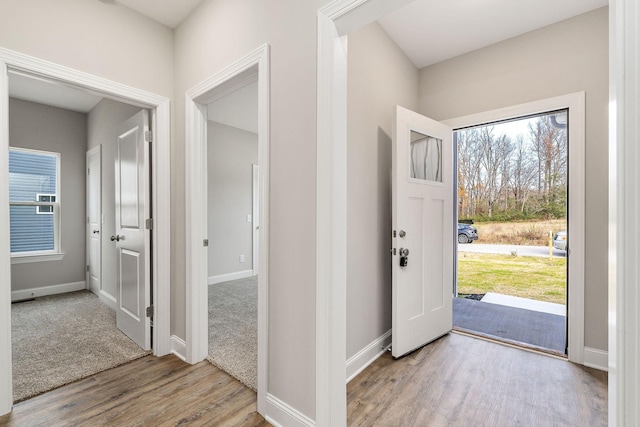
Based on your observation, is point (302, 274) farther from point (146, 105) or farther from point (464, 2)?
point (464, 2)

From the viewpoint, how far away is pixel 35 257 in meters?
3.91

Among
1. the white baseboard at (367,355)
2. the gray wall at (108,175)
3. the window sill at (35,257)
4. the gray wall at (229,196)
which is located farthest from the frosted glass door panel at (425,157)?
the window sill at (35,257)

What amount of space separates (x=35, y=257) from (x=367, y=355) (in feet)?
14.7

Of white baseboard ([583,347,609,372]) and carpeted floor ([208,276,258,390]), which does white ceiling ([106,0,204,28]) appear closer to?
carpeted floor ([208,276,258,390])

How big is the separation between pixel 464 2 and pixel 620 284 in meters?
2.21

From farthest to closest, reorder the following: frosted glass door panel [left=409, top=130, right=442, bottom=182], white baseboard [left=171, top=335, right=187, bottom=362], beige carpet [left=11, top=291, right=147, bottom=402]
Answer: frosted glass door panel [left=409, top=130, right=442, bottom=182], white baseboard [left=171, top=335, right=187, bottom=362], beige carpet [left=11, top=291, right=147, bottom=402]

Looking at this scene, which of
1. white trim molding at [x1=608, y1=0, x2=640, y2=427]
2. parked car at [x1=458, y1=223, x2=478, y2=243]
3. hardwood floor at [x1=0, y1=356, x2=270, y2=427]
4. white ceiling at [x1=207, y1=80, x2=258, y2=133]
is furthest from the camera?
parked car at [x1=458, y1=223, x2=478, y2=243]

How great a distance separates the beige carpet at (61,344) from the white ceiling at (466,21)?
135 inches

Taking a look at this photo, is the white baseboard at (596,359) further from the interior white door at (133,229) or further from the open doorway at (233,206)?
the interior white door at (133,229)

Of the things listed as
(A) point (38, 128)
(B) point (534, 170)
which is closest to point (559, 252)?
(B) point (534, 170)

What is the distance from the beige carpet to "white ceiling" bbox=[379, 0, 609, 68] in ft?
11.2

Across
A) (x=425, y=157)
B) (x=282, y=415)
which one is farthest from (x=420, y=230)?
(x=282, y=415)

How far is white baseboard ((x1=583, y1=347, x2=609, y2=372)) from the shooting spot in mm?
2134

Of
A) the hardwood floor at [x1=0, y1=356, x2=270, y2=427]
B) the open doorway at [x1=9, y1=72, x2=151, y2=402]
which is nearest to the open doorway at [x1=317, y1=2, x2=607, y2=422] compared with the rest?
the hardwood floor at [x1=0, y1=356, x2=270, y2=427]
